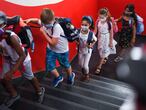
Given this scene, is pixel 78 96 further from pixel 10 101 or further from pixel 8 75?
pixel 8 75

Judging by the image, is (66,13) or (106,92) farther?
(66,13)

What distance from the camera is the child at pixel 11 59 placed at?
3.03 meters

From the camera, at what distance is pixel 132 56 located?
0.49m

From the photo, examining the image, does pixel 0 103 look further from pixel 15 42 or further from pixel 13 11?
pixel 13 11

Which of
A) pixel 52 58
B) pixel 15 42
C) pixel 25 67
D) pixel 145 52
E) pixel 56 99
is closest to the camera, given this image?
pixel 145 52

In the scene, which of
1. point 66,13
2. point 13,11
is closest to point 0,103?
point 13,11

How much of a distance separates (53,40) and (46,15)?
38cm

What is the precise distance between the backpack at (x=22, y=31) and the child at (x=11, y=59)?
14 centimetres

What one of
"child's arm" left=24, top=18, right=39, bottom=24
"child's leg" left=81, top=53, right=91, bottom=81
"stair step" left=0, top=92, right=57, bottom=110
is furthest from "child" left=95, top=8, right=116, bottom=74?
"stair step" left=0, top=92, right=57, bottom=110

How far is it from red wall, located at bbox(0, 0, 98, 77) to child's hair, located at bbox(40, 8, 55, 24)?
60 centimetres

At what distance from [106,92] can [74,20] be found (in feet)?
5.48

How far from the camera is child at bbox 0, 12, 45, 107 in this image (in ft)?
9.94

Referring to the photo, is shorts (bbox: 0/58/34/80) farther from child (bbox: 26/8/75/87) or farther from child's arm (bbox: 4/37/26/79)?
child (bbox: 26/8/75/87)

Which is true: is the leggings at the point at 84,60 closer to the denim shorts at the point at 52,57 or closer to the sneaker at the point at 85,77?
the sneaker at the point at 85,77
